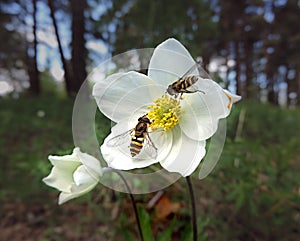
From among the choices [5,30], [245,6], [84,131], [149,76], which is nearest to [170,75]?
[149,76]

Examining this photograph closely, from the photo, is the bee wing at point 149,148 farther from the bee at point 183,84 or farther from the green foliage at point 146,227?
the green foliage at point 146,227

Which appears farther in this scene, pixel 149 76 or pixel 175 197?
pixel 175 197

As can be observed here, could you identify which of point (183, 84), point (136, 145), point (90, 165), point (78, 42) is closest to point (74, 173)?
point (90, 165)

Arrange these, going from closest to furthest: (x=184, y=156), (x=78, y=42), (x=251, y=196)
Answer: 1. (x=184, y=156)
2. (x=251, y=196)
3. (x=78, y=42)

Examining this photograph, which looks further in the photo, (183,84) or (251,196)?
(251,196)

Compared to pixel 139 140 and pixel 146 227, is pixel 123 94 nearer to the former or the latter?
pixel 139 140

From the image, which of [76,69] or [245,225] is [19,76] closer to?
[76,69]

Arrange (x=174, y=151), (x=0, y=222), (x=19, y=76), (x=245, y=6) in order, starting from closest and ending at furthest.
→ (x=174, y=151)
(x=0, y=222)
(x=19, y=76)
(x=245, y=6)
